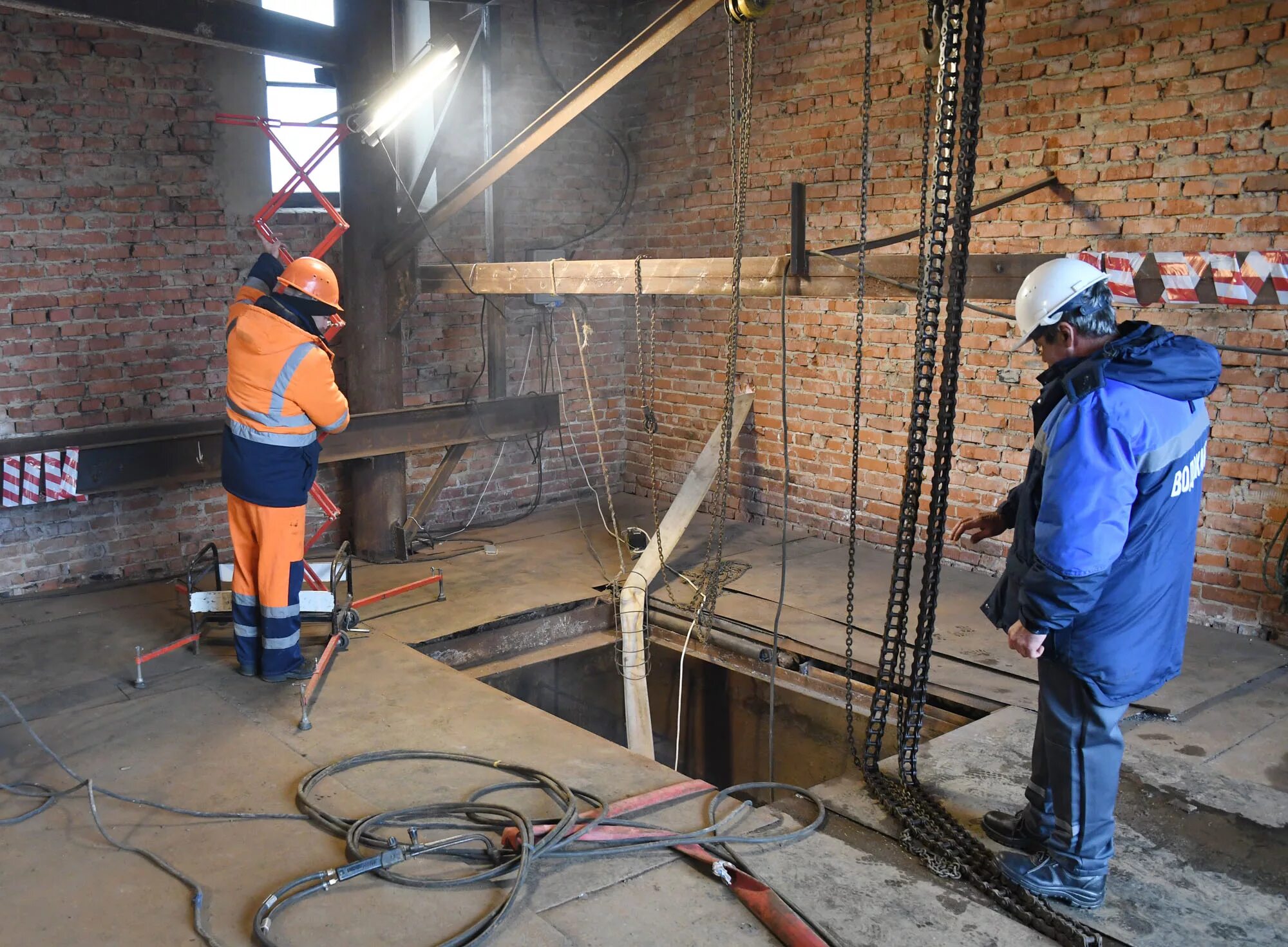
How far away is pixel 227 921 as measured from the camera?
3.31m

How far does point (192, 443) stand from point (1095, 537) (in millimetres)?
5190

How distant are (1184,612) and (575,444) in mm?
6304

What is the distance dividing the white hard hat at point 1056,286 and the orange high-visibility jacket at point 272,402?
3205 millimetres

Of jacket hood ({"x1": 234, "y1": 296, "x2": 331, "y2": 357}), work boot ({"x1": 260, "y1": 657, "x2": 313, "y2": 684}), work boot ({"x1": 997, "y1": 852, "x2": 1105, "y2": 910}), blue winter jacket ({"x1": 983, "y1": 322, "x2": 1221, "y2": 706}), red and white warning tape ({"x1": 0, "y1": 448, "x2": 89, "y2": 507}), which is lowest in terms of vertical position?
work boot ({"x1": 260, "y1": 657, "x2": 313, "y2": 684})

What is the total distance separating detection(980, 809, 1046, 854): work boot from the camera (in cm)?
348

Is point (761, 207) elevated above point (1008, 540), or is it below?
above

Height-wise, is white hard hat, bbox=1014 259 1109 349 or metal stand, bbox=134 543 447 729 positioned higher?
white hard hat, bbox=1014 259 1109 349

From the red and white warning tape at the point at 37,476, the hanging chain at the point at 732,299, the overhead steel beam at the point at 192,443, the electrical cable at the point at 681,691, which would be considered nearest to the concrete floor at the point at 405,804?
the red and white warning tape at the point at 37,476

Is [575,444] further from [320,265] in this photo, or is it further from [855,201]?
[320,265]

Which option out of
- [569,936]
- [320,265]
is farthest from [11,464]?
[569,936]

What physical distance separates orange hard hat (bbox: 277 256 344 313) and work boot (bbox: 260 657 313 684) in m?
1.75

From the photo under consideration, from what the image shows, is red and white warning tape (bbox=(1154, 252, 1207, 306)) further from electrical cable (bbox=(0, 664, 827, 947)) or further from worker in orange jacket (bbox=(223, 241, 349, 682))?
worker in orange jacket (bbox=(223, 241, 349, 682))

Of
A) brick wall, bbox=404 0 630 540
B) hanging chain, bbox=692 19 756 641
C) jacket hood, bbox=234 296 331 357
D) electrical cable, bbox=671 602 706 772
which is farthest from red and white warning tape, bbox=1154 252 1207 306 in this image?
brick wall, bbox=404 0 630 540

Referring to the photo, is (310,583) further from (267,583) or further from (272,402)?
(272,402)
